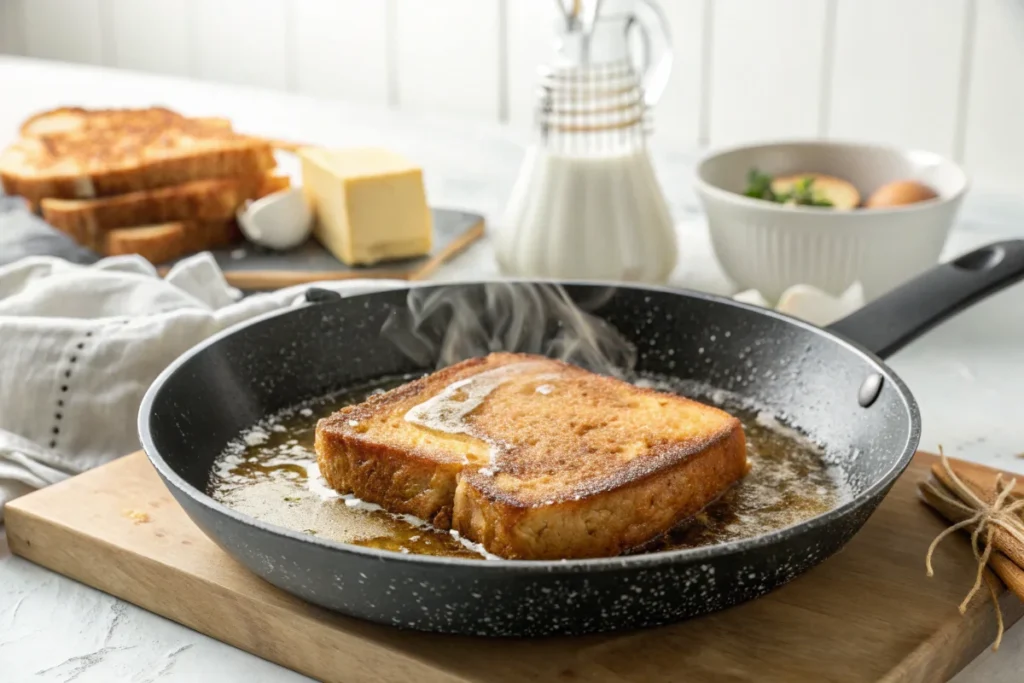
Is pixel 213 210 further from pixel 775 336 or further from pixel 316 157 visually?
pixel 775 336

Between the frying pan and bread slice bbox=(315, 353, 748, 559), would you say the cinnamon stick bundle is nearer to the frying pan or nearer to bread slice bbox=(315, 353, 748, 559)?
the frying pan

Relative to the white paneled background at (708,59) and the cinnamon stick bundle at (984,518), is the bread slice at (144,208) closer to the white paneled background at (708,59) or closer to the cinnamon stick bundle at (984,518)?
the white paneled background at (708,59)

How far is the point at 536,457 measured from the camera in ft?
3.83

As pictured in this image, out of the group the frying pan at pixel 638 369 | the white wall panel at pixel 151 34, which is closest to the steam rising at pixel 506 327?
the frying pan at pixel 638 369

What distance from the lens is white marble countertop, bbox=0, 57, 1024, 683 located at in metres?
1.08

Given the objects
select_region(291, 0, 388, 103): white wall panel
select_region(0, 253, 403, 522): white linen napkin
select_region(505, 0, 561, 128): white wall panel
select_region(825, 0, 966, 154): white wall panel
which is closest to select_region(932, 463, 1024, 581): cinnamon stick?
select_region(0, 253, 403, 522): white linen napkin

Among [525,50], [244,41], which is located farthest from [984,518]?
[244,41]

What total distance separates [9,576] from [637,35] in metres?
2.54

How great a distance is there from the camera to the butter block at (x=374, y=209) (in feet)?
6.82

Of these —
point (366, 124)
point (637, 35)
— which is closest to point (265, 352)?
point (366, 124)

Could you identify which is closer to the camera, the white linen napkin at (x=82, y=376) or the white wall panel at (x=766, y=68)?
the white linen napkin at (x=82, y=376)

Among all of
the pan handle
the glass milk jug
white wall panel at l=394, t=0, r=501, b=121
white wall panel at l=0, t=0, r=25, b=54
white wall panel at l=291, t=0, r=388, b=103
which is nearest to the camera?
the pan handle

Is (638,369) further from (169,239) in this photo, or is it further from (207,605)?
(169,239)

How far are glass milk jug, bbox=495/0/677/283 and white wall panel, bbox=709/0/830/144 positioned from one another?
1.33 meters
